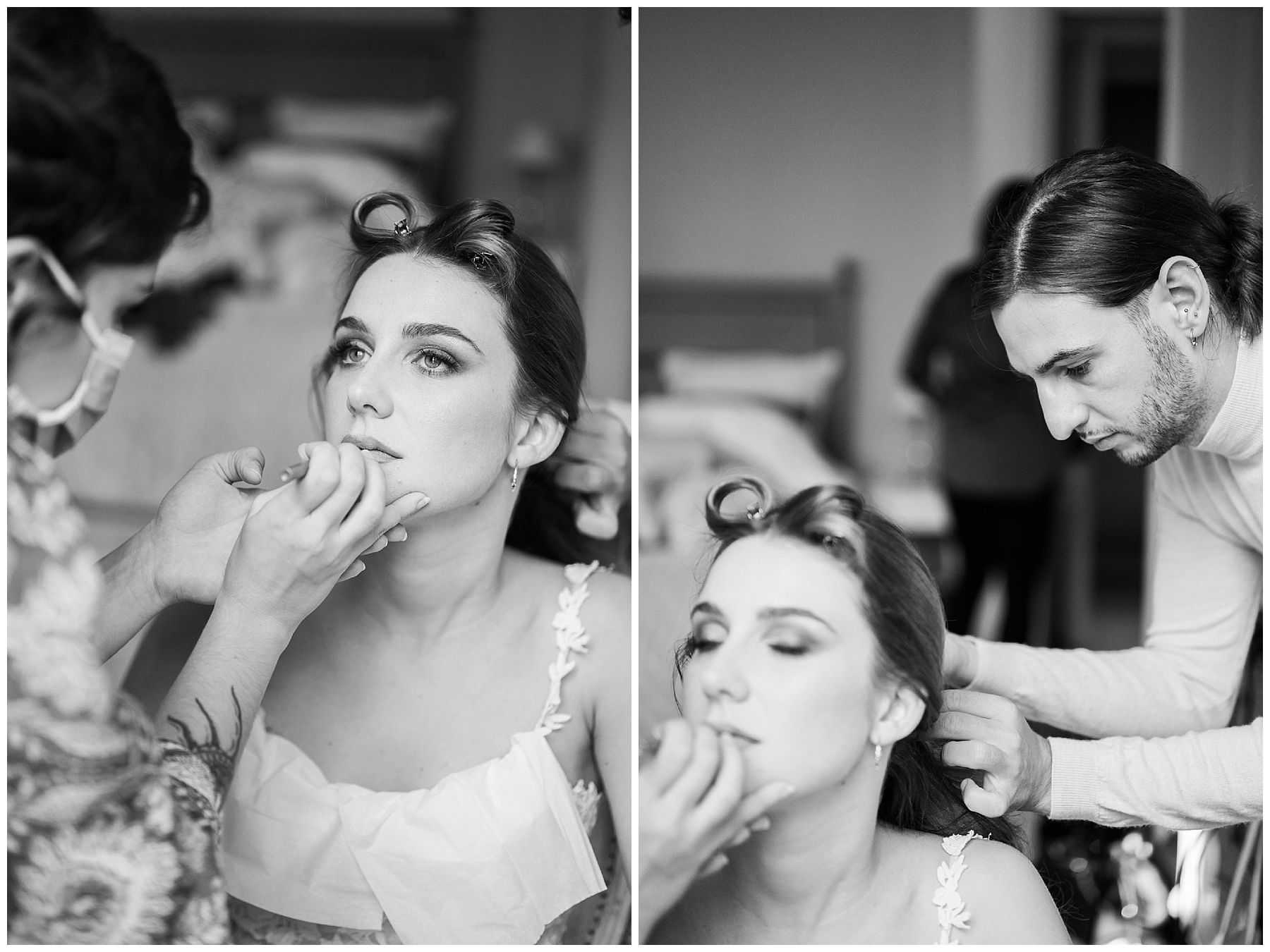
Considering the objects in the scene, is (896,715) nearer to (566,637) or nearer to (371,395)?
(566,637)

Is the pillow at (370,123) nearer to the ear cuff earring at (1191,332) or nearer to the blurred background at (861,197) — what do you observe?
the blurred background at (861,197)

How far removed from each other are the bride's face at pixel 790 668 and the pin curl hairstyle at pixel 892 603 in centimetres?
2

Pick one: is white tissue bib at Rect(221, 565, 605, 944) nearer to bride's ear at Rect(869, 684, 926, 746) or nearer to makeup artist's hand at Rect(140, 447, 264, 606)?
makeup artist's hand at Rect(140, 447, 264, 606)

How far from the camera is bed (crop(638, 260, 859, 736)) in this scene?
3594mm

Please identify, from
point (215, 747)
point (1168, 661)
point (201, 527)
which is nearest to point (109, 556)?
point (201, 527)

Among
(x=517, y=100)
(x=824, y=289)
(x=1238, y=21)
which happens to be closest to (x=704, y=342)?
(x=824, y=289)

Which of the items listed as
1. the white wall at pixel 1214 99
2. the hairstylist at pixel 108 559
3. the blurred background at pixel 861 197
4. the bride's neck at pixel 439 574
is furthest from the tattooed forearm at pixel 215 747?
the blurred background at pixel 861 197

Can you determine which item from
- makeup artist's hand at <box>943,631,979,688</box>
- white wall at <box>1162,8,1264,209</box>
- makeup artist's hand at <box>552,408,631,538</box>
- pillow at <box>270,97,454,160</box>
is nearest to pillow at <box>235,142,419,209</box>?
pillow at <box>270,97,454,160</box>

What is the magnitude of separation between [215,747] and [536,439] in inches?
20.9

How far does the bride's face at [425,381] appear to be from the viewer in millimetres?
1362

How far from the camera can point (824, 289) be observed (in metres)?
4.68

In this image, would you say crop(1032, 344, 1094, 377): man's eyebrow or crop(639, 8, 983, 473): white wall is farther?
crop(639, 8, 983, 473): white wall

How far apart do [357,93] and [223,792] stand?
389cm

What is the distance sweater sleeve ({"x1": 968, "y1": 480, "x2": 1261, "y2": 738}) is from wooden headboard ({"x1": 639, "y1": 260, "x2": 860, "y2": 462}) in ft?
9.68
